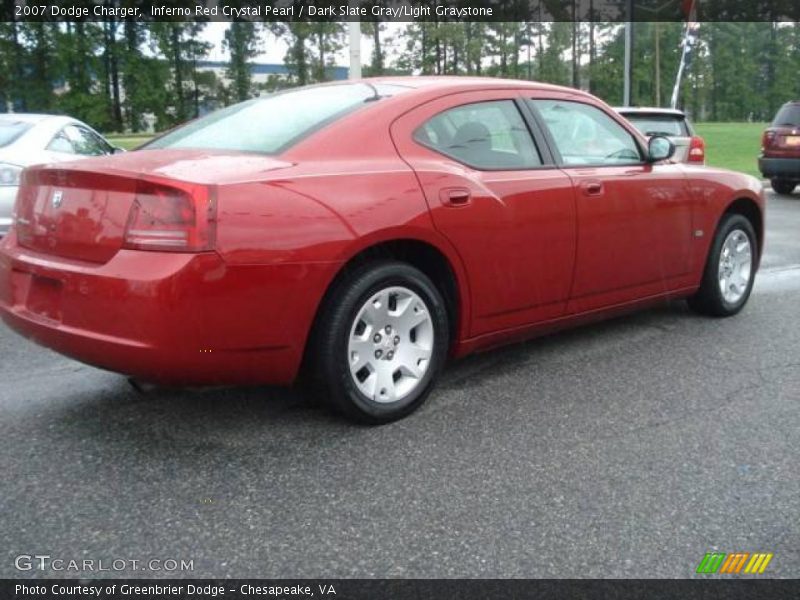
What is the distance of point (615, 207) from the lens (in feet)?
14.2

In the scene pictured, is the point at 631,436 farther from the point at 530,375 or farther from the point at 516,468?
the point at 530,375

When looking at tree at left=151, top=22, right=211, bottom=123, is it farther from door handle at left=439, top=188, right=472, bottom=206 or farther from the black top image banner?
door handle at left=439, top=188, right=472, bottom=206

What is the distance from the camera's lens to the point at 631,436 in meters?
3.32

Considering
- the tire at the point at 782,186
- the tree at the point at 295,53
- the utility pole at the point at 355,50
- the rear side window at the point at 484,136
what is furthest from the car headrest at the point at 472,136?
the tree at the point at 295,53

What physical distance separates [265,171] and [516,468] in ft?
4.80

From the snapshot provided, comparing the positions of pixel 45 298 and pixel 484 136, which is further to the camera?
pixel 484 136

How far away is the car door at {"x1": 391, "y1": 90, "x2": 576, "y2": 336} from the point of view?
359 centimetres

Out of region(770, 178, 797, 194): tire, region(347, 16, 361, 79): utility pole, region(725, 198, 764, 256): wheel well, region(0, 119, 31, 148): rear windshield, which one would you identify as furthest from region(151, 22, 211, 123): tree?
region(725, 198, 764, 256): wheel well

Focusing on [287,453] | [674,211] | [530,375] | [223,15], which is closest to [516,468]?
[287,453]

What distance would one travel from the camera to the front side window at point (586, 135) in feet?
13.9

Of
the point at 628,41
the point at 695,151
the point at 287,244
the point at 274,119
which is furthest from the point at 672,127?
the point at 628,41

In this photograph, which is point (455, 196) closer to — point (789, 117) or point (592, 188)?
point (592, 188)

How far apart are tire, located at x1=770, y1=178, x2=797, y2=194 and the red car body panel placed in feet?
38.7

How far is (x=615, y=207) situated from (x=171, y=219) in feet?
8.05
